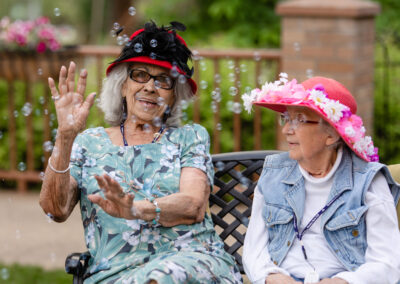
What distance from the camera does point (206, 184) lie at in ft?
10.4

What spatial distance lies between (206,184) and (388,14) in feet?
19.9

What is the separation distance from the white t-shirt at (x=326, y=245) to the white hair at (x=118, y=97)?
0.62m

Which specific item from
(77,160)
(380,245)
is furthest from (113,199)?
(380,245)

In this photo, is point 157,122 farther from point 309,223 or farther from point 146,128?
point 309,223

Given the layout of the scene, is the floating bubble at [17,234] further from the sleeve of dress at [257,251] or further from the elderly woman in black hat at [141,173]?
the sleeve of dress at [257,251]

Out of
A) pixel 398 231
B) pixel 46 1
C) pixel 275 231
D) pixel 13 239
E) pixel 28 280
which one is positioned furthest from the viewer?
pixel 46 1

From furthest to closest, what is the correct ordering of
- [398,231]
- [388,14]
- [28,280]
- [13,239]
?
1. [388,14]
2. [13,239]
3. [28,280]
4. [398,231]

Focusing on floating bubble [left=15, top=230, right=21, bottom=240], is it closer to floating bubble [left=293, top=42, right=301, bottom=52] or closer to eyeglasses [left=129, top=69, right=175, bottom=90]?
floating bubble [left=293, top=42, right=301, bottom=52]

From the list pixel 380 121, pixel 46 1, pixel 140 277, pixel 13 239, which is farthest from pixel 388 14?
pixel 46 1

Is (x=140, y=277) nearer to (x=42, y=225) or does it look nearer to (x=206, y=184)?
(x=206, y=184)

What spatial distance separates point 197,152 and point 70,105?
0.64m

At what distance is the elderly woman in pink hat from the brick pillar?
322 centimetres

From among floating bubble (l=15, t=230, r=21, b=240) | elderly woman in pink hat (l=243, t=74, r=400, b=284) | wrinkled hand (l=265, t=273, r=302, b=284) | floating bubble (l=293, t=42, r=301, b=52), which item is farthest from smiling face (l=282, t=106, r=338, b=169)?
floating bubble (l=15, t=230, r=21, b=240)

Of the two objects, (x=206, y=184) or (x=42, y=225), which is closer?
(x=206, y=184)
